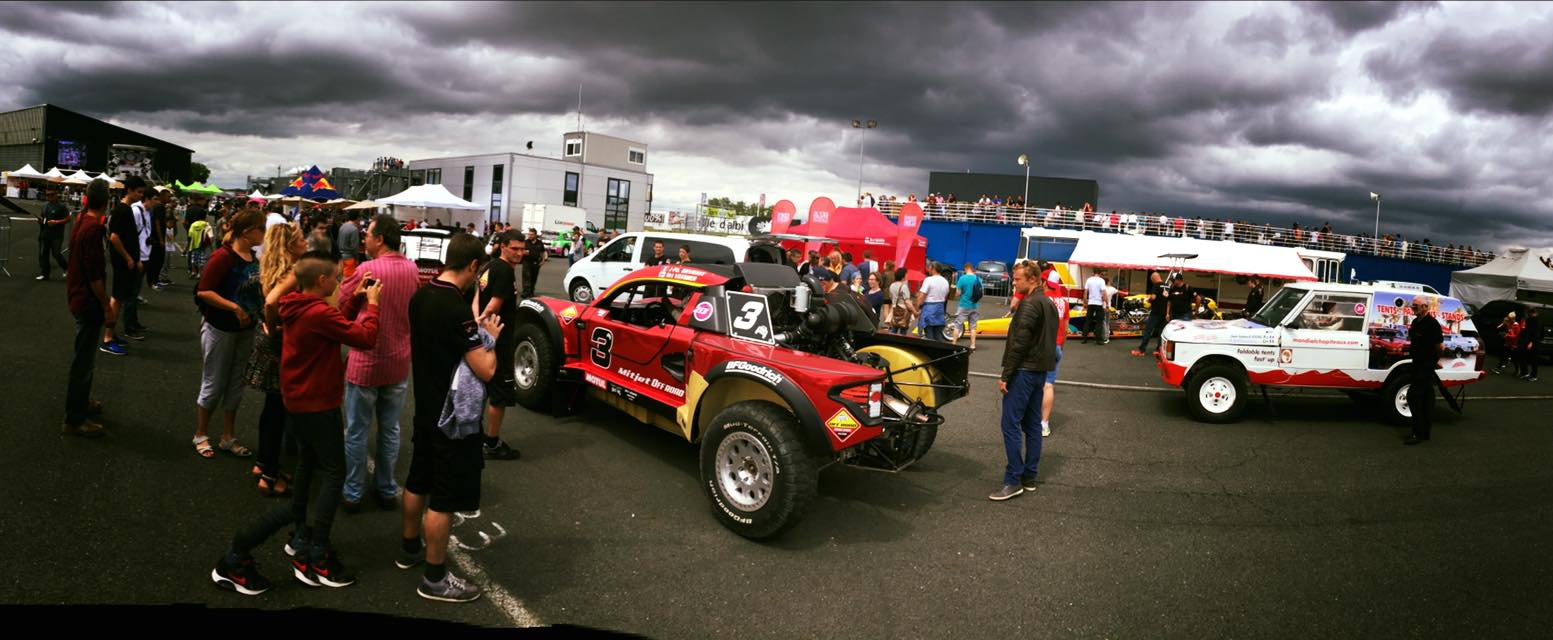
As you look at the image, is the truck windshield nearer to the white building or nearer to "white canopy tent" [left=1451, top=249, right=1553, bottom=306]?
"white canopy tent" [left=1451, top=249, right=1553, bottom=306]

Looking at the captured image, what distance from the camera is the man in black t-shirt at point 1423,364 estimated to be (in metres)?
7.93

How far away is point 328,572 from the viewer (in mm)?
3580

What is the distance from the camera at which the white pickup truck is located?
29.3 ft

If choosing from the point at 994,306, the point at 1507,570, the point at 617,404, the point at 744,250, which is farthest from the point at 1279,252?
the point at 617,404

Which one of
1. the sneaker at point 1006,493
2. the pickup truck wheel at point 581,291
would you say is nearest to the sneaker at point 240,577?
the sneaker at point 1006,493

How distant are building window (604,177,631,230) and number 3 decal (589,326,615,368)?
1986 inches

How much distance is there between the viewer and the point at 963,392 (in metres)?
5.90

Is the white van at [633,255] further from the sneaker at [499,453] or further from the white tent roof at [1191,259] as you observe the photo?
the white tent roof at [1191,259]

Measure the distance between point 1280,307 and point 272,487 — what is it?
34.8 feet

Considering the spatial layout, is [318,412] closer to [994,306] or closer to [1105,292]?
[1105,292]

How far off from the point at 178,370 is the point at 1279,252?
24.7 metres

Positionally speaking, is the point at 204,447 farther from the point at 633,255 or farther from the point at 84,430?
the point at 633,255

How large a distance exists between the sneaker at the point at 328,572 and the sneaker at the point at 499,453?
2.09 metres

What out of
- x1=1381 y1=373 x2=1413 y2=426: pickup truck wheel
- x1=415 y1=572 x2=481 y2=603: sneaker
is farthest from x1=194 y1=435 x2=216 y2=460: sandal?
x1=1381 y1=373 x2=1413 y2=426: pickup truck wheel
